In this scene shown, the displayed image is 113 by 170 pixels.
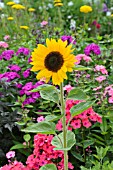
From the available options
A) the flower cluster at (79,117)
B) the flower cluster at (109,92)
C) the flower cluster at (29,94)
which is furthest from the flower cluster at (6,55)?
the flower cluster at (79,117)

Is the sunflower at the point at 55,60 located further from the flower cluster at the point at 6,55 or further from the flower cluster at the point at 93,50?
the flower cluster at the point at 6,55

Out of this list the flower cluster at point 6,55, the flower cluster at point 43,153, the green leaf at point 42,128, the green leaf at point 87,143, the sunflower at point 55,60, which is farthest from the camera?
the flower cluster at point 6,55

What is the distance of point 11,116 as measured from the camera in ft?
9.42

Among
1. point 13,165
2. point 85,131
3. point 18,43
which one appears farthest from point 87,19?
point 13,165

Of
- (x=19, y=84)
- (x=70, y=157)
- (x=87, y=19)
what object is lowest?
(x=70, y=157)

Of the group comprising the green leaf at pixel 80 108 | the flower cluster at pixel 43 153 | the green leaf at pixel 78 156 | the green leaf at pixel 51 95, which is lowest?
the green leaf at pixel 78 156

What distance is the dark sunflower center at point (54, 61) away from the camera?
1828 millimetres

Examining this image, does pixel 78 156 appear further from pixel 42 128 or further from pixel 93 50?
pixel 93 50

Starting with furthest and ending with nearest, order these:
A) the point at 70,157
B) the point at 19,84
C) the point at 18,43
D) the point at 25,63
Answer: the point at 18,43 → the point at 25,63 → the point at 19,84 → the point at 70,157

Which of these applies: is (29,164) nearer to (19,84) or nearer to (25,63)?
(19,84)

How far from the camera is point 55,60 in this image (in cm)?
183

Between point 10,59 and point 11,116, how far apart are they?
92 cm

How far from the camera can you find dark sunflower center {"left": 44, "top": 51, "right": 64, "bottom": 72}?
1.83 m

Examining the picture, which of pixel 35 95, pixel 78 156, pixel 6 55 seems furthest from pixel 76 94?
pixel 6 55
